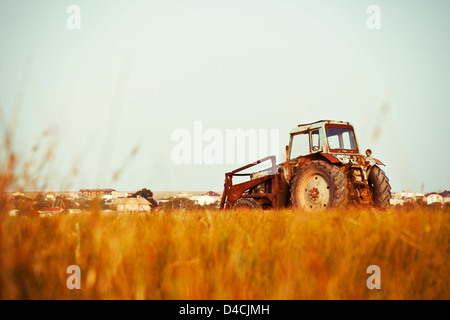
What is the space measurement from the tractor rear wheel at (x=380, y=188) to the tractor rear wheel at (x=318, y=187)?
1.31m

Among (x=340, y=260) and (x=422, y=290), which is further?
(x=340, y=260)

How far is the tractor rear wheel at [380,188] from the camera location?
7637mm

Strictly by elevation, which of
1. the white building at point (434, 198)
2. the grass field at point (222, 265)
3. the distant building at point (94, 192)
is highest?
the distant building at point (94, 192)

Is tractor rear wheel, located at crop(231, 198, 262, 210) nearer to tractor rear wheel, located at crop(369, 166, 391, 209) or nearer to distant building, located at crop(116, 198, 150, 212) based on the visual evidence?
tractor rear wheel, located at crop(369, 166, 391, 209)

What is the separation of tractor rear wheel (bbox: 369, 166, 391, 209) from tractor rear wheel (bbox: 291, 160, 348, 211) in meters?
1.31

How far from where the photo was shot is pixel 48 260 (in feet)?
7.18

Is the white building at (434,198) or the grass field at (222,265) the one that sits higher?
the white building at (434,198)

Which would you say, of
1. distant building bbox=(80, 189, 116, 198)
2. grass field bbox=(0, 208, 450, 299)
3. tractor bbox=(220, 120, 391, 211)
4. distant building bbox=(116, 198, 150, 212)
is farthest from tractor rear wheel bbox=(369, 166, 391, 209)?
distant building bbox=(80, 189, 116, 198)

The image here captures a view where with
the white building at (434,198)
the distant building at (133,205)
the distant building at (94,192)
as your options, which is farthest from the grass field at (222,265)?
the distant building at (133,205)

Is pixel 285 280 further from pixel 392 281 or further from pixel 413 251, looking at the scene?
pixel 413 251

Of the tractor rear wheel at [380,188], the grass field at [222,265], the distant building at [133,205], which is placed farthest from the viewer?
the tractor rear wheel at [380,188]

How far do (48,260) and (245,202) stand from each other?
24.5 ft

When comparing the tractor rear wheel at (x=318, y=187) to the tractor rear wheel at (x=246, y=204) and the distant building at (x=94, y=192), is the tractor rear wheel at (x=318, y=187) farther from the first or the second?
the distant building at (x=94, y=192)

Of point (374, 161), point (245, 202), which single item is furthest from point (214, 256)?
point (245, 202)
